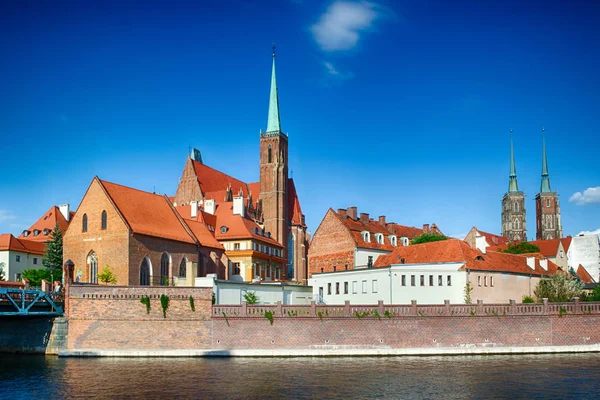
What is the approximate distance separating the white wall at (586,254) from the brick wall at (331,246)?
56.0 meters

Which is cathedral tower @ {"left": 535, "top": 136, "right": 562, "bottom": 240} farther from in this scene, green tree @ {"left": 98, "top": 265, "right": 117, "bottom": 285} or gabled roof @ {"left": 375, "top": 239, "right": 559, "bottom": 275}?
green tree @ {"left": 98, "top": 265, "right": 117, "bottom": 285}

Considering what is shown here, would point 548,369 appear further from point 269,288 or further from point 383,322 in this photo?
point 269,288

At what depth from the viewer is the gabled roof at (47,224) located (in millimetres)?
85812

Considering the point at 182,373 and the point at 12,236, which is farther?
the point at 12,236

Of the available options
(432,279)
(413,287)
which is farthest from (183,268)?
(432,279)

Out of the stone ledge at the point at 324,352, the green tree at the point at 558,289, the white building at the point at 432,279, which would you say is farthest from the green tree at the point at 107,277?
the green tree at the point at 558,289

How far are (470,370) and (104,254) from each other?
34780mm

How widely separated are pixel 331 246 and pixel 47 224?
40415mm

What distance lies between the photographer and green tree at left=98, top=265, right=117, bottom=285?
57094mm

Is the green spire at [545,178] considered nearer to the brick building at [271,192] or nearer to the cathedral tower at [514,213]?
the cathedral tower at [514,213]

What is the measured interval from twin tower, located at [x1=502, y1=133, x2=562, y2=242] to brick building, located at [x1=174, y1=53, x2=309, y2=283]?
7062cm

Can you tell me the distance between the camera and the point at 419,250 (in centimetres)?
6194

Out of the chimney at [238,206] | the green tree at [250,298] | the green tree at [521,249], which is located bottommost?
the green tree at [250,298]

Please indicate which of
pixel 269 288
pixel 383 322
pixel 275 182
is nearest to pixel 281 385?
pixel 383 322
